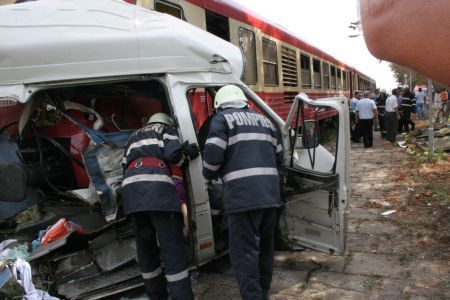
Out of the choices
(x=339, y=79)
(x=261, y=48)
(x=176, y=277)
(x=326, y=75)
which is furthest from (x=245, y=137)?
(x=339, y=79)

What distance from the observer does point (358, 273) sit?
13.5 feet

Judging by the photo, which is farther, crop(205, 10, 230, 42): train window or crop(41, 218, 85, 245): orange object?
crop(205, 10, 230, 42): train window

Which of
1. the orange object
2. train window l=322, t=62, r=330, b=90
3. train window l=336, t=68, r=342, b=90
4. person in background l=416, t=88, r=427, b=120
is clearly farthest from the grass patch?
person in background l=416, t=88, r=427, b=120

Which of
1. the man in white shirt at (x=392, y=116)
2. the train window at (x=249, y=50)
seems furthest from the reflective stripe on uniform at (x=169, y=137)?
the man in white shirt at (x=392, y=116)

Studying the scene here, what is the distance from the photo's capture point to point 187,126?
368 cm

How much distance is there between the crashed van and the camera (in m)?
3.51

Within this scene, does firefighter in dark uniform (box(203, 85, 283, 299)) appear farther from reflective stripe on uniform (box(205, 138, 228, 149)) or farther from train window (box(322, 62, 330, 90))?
train window (box(322, 62, 330, 90))

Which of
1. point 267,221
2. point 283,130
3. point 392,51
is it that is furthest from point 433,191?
point 392,51

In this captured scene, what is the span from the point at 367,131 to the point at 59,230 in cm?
1027

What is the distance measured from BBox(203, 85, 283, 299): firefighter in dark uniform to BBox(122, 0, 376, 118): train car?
4.20 ft

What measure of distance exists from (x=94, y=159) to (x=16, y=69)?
0.92m

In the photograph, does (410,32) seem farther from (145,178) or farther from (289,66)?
(289,66)

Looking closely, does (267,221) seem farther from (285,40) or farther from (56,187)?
(285,40)

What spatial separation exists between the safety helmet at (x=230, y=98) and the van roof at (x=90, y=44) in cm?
38
